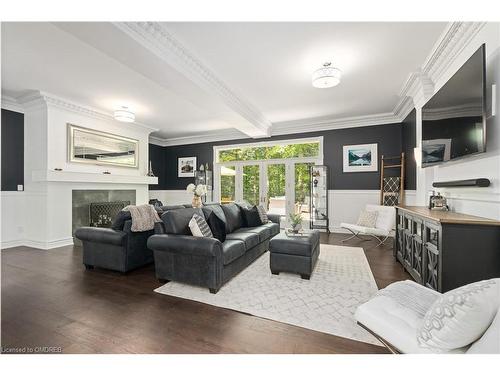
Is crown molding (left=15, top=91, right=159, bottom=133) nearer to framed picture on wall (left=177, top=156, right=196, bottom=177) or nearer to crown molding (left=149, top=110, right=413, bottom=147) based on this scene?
crown molding (left=149, top=110, right=413, bottom=147)

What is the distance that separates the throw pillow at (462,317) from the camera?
3.53 ft

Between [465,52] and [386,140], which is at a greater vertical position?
[465,52]

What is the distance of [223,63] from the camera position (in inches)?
132

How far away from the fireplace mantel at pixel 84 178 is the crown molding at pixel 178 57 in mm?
3436

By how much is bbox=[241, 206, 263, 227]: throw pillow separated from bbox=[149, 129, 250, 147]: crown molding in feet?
11.0

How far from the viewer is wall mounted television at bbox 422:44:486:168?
2.16 meters

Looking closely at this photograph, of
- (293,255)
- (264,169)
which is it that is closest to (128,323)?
(293,255)

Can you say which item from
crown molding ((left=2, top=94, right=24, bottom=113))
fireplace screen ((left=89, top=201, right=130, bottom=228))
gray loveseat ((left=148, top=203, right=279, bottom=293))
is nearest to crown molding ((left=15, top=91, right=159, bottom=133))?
crown molding ((left=2, top=94, right=24, bottom=113))

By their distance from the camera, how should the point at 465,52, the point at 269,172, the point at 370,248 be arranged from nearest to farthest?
the point at 465,52 → the point at 370,248 → the point at 269,172

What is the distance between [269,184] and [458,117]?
4843mm
